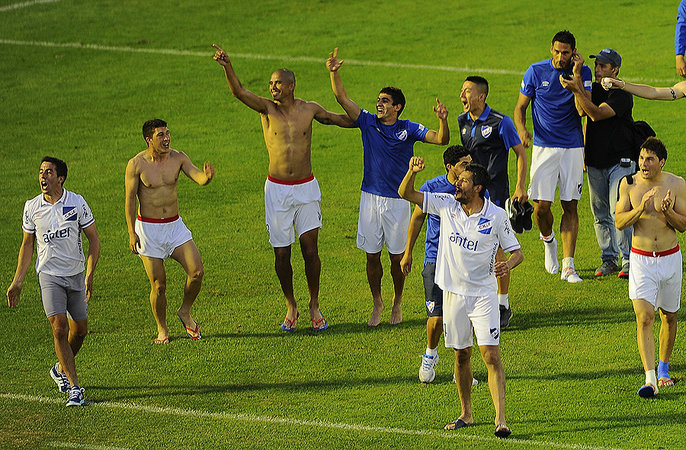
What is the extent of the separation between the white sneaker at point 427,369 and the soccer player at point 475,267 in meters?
1.26

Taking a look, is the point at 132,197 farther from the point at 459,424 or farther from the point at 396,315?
the point at 459,424

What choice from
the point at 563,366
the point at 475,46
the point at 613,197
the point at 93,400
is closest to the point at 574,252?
the point at 613,197

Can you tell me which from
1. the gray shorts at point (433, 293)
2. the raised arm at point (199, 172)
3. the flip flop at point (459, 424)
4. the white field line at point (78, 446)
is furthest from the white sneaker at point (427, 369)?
the white field line at point (78, 446)

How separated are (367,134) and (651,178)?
3420 mm

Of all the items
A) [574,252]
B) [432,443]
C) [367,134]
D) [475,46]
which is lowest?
[432,443]

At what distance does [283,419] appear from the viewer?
10.6m

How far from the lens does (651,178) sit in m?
10.7

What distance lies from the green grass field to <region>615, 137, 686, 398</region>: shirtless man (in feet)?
1.44

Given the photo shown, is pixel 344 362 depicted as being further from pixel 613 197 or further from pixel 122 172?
pixel 122 172

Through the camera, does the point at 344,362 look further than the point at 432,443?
Yes

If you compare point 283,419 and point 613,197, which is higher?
point 613,197

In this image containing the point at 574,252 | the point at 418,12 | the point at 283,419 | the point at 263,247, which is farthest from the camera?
the point at 418,12

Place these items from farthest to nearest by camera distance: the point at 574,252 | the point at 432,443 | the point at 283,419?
the point at 574,252, the point at 283,419, the point at 432,443

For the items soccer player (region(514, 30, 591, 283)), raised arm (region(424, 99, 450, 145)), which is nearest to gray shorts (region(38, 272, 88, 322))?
raised arm (region(424, 99, 450, 145))
